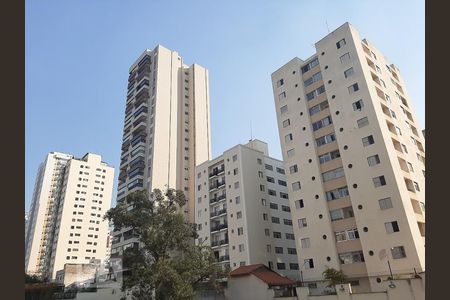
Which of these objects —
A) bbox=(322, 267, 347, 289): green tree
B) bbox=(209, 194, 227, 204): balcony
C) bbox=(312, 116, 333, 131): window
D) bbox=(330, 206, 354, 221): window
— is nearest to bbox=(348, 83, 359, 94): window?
bbox=(312, 116, 333, 131): window

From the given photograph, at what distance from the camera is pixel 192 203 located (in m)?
75.9

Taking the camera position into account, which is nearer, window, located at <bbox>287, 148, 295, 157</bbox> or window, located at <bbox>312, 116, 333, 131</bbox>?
window, located at <bbox>312, 116, 333, 131</bbox>

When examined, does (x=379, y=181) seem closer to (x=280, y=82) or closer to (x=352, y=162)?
(x=352, y=162)

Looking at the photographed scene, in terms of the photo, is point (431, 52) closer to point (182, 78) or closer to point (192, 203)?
point (192, 203)

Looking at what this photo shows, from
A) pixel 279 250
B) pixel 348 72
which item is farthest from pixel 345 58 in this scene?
pixel 279 250

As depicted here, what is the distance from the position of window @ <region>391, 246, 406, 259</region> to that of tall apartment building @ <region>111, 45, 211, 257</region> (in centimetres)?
4615

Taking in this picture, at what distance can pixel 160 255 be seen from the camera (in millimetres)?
35531

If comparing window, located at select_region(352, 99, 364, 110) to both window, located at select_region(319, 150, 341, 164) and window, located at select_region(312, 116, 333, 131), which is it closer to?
window, located at select_region(312, 116, 333, 131)

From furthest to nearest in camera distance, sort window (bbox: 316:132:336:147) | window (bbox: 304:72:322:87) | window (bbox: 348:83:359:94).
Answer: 1. window (bbox: 304:72:322:87)
2. window (bbox: 316:132:336:147)
3. window (bbox: 348:83:359:94)

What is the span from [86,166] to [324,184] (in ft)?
354

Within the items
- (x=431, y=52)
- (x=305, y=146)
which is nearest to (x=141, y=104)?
(x=305, y=146)

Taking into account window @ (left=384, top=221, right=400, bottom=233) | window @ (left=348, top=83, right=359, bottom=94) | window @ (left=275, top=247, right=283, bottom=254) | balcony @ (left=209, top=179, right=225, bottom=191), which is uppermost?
window @ (left=348, top=83, right=359, bottom=94)

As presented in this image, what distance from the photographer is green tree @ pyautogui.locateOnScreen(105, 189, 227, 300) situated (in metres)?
31.7

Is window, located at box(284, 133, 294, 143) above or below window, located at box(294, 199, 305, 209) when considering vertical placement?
above
